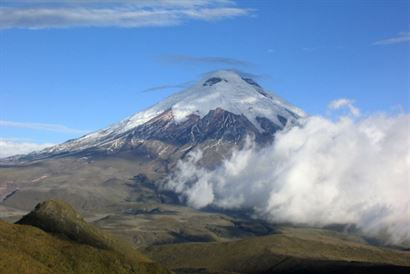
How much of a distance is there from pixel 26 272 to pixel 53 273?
12.4 m

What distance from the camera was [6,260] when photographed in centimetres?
19025

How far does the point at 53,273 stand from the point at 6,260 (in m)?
14.2

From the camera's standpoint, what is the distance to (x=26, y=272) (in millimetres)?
187750

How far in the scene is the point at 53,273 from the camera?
199m

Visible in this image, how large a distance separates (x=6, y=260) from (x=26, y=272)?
6.61 meters
